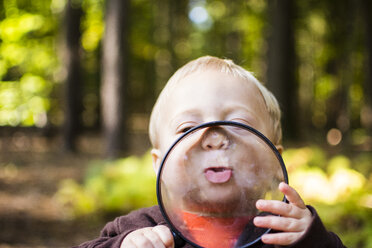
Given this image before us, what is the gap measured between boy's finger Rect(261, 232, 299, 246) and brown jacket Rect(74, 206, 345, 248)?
0.02m

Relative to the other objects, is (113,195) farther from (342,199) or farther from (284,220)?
(284,220)

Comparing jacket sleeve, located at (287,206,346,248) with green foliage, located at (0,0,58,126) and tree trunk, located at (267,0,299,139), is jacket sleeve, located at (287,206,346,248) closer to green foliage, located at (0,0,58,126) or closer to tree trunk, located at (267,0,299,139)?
green foliage, located at (0,0,58,126)

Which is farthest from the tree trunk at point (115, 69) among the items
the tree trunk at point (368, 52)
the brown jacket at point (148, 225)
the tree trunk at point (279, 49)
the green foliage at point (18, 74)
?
the tree trunk at point (368, 52)

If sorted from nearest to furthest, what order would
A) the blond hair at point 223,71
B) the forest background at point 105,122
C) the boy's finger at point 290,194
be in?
the boy's finger at point 290,194, the blond hair at point 223,71, the forest background at point 105,122

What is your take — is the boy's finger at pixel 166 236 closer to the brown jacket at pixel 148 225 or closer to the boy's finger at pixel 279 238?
the brown jacket at pixel 148 225

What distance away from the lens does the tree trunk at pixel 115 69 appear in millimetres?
7188

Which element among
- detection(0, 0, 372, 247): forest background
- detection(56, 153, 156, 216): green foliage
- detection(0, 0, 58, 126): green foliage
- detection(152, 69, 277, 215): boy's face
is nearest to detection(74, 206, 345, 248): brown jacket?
detection(152, 69, 277, 215): boy's face

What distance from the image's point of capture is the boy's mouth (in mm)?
1590

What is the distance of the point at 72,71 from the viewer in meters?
12.0

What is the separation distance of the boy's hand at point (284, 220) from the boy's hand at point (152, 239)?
0.35 metres

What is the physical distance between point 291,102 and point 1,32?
8813 millimetres

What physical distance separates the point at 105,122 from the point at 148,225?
5.81 meters

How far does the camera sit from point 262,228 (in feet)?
5.10

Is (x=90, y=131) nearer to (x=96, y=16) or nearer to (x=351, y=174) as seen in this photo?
(x=96, y=16)
